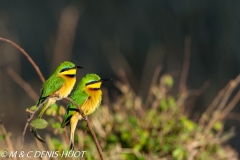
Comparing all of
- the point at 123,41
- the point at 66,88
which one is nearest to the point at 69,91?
the point at 66,88

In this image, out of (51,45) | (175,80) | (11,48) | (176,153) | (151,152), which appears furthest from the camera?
(51,45)

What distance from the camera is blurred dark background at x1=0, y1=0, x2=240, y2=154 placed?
5.25m

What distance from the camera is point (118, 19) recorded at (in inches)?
265

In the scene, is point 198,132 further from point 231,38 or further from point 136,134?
point 231,38

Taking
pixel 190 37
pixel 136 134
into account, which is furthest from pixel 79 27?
pixel 136 134

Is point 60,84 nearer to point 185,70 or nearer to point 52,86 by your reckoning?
point 52,86

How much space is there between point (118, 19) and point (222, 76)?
1624 mm

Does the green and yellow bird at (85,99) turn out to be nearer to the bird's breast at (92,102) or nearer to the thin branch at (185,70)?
the bird's breast at (92,102)

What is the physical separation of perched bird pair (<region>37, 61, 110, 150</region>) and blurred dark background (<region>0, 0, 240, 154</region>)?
3049 mm

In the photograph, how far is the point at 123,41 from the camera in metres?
6.34

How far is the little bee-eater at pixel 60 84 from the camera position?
132cm

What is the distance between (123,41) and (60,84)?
16.4 feet

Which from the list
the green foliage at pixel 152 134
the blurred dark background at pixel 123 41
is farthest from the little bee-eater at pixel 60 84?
the blurred dark background at pixel 123 41

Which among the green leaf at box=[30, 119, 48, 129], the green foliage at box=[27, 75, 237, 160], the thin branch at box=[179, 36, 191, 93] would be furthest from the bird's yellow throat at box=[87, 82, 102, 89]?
the thin branch at box=[179, 36, 191, 93]
